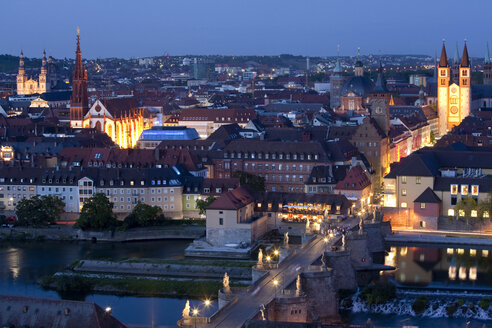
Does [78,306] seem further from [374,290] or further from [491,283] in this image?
[491,283]

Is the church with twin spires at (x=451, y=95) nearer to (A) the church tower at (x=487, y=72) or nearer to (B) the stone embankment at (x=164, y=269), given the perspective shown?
(A) the church tower at (x=487, y=72)

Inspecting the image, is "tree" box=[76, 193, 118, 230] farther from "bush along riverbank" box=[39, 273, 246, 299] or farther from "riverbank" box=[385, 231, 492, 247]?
"riverbank" box=[385, 231, 492, 247]

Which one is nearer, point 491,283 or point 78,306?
point 78,306

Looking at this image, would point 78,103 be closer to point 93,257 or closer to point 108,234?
point 108,234

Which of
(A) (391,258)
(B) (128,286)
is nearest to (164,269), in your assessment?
(B) (128,286)

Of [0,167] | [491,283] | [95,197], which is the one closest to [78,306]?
[491,283]

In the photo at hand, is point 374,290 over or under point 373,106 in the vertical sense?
under

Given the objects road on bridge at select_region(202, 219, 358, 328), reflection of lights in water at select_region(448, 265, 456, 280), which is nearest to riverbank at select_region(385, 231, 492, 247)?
reflection of lights in water at select_region(448, 265, 456, 280)
